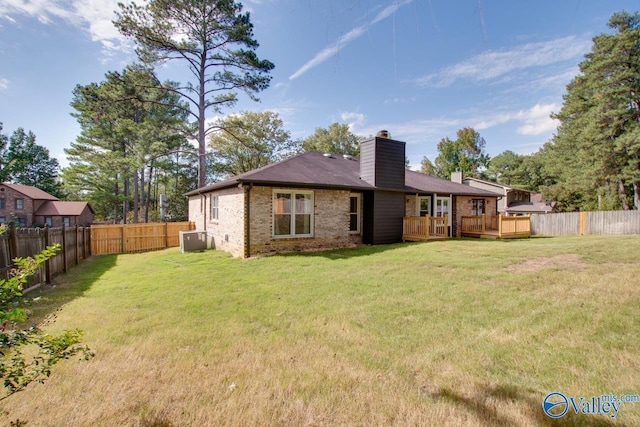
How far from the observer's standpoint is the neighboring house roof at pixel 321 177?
10.3 meters

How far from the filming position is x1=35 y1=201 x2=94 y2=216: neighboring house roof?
3225 centimetres

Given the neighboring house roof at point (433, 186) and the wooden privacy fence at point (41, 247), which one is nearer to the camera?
the wooden privacy fence at point (41, 247)

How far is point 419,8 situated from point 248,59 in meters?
19.0

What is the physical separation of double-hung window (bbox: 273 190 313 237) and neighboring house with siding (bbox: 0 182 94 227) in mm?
29218

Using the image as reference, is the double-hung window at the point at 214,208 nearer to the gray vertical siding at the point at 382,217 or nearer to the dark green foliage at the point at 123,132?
the gray vertical siding at the point at 382,217

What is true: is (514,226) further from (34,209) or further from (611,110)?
(34,209)

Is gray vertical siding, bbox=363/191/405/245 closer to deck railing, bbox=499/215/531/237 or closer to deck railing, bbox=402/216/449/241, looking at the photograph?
deck railing, bbox=402/216/449/241

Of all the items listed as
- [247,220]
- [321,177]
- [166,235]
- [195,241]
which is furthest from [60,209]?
[321,177]

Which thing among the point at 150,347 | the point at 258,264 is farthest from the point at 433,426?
the point at 258,264

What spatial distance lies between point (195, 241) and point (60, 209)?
1243 inches

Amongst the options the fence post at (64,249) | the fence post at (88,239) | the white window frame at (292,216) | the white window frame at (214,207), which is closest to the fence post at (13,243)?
the fence post at (64,249)

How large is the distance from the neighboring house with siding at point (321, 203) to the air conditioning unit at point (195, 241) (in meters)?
0.39

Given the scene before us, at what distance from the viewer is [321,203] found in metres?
11.4

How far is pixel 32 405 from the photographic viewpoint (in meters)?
2.52
